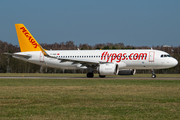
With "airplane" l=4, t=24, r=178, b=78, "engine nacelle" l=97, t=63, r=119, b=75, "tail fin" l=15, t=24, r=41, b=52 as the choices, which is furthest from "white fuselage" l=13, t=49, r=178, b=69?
"tail fin" l=15, t=24, r=41, b=52

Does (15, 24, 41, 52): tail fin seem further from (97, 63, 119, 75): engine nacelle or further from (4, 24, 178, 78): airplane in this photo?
(97, 63, 119, 75): engine nacelle

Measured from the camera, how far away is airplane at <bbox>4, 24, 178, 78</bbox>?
3753 cm

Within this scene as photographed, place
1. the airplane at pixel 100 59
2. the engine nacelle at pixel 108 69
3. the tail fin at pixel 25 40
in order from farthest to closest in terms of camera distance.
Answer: the tail fin at pixel 25 40 → the airplane at pixel 100 59 → the engine nacelle at pixel 108 69

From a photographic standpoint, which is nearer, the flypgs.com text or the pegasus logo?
the flypgs.com text

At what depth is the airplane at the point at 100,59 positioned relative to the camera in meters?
37.5

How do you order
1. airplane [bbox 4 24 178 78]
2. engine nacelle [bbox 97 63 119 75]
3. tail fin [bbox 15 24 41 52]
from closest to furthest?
engine nacelle [bbox 97 63 119 75] → airplane [bbox 4 24 178 78] → tail fin [bbox 15 24 41 52]

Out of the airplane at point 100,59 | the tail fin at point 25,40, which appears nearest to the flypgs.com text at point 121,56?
the airplane at point 100,59

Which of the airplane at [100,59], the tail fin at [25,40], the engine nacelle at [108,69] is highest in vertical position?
the tail fin at [25,40]

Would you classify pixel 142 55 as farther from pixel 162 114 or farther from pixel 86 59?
pixel 162 114

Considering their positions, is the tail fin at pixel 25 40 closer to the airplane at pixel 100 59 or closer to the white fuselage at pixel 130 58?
the airplane at pixel 100 59

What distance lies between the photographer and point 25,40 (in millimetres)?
42844

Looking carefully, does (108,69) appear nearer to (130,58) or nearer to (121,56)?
(121,56)

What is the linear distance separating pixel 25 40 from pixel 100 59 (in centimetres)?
1207

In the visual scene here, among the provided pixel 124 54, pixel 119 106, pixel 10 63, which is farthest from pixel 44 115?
pixel 10 63
